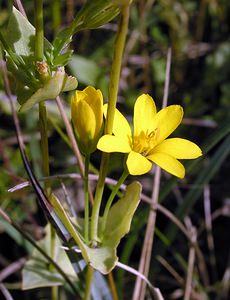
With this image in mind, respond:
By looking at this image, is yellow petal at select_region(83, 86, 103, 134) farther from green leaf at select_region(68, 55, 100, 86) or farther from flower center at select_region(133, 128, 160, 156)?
green leaf at select_region(68, 55, 100, 86)

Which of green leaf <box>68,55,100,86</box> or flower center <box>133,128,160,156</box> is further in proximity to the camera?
green leaf <box>68,55,100,86</box>

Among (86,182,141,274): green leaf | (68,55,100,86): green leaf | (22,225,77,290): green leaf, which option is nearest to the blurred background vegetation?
(68,55,100,86): green leaf

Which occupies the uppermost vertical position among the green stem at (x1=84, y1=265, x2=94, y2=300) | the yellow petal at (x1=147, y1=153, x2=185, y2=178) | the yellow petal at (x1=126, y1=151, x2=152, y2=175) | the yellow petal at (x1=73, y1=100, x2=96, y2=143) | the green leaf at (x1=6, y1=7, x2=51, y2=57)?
the green leaf at (x1=6, y1=7, x2=51, y2=57)

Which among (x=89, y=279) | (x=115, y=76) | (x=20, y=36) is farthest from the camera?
(x=89, y=279)

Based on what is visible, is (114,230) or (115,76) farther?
(114,230)

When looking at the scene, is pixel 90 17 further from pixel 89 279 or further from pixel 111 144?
pixel 89 279

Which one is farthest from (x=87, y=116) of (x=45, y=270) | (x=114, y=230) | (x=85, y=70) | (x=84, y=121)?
(x=85, y=70)

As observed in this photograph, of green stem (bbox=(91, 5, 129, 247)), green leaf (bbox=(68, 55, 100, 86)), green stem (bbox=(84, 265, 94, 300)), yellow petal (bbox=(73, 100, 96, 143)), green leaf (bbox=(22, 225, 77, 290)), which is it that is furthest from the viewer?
green leaf (bbox=(68, 55, 100, 86))
